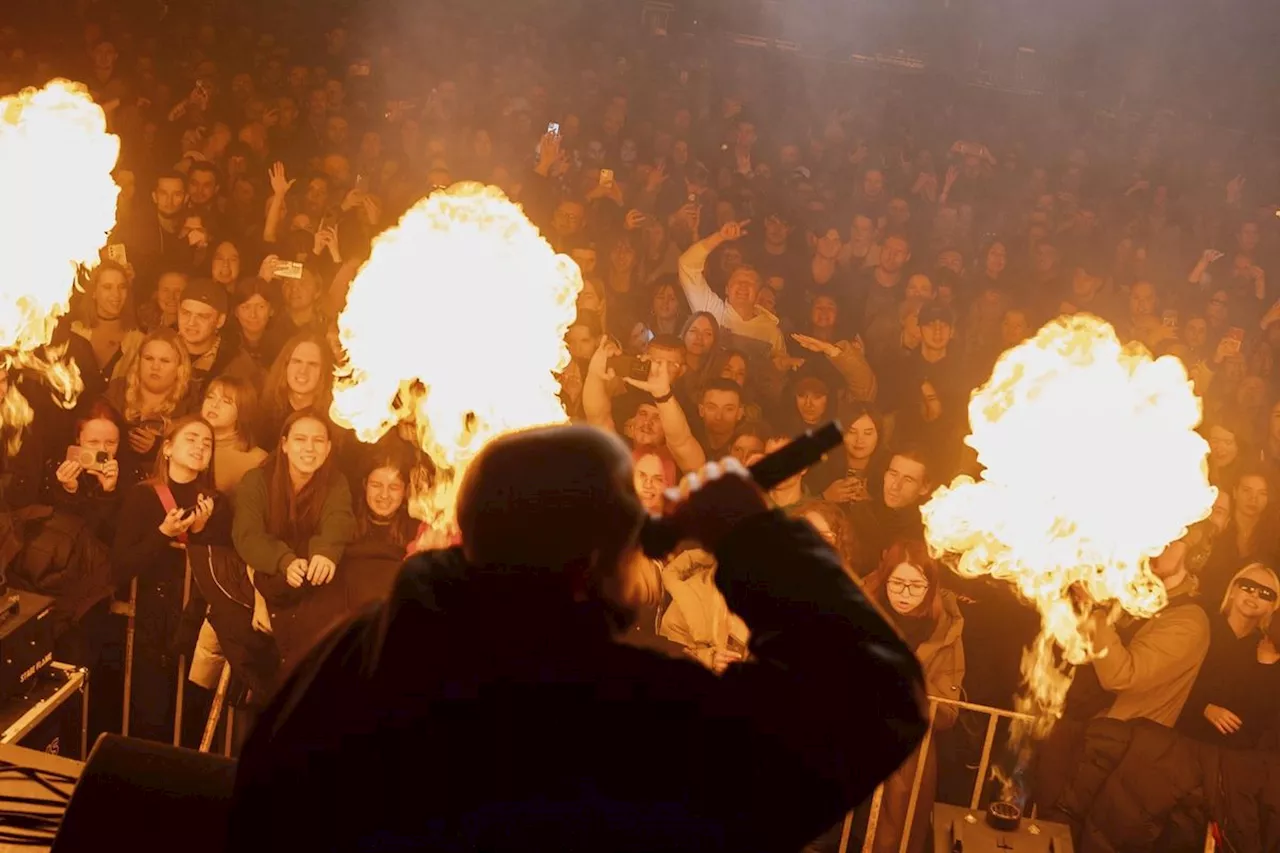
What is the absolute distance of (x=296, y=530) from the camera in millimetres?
6172

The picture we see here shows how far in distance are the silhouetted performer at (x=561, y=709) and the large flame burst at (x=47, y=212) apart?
543 cm

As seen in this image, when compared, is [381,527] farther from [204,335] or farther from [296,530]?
[204,335]

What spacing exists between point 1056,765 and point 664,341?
304 cm

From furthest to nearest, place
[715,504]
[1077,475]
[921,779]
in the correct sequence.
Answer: [921,779], [1077,475], [715,504]

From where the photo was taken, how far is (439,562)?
1879mm

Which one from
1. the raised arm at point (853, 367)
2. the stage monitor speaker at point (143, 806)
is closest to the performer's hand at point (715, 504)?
the stage monitor speaker at point (143, 806)

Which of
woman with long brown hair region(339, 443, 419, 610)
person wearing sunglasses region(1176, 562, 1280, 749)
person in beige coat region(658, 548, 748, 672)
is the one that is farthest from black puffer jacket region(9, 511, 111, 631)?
person wearing sunglasses region(1176, 562, 1280, 749)

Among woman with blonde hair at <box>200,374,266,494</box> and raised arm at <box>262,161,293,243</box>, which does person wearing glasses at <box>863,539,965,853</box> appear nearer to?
woman with blonde hair at <box>200,374,266,494</box>

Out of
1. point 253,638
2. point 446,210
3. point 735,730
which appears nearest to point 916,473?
point 446,210

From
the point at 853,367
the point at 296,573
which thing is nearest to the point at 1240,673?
the point at 853,367

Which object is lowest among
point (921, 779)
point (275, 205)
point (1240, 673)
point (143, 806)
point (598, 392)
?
point (143, 806)

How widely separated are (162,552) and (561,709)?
500 cm

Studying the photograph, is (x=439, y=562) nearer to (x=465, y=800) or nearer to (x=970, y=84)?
(x=465, y=800)

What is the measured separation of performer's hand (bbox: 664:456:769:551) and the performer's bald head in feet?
0.35
